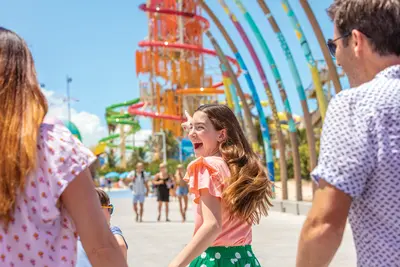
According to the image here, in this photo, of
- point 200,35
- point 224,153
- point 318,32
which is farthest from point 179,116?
point 224,153

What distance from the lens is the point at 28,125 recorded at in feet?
6.93

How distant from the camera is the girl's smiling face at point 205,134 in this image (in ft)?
13.2

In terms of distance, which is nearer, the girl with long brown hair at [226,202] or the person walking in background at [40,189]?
the person walking in background at [40,189]

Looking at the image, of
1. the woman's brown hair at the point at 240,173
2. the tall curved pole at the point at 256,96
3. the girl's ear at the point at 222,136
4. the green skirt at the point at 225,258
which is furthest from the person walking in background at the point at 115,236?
the tall curved pole at the point at 256,96

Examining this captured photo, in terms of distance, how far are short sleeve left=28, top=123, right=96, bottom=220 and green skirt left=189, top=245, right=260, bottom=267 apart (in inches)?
64.4

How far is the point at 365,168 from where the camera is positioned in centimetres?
205

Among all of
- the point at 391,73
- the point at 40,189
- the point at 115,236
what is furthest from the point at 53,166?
the point at 115,236

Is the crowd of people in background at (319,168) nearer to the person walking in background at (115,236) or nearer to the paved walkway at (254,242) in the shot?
the person walking in background at (115,236)

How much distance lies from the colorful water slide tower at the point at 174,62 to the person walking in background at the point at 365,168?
126 ft

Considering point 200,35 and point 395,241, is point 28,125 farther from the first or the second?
point 200,35

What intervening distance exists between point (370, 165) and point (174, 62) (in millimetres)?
41768

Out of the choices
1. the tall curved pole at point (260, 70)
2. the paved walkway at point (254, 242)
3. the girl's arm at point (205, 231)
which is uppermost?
the tall curved pole at point (260, 70)

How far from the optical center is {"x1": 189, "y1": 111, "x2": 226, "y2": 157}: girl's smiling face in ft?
13.2

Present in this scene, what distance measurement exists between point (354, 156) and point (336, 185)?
0.09 m
